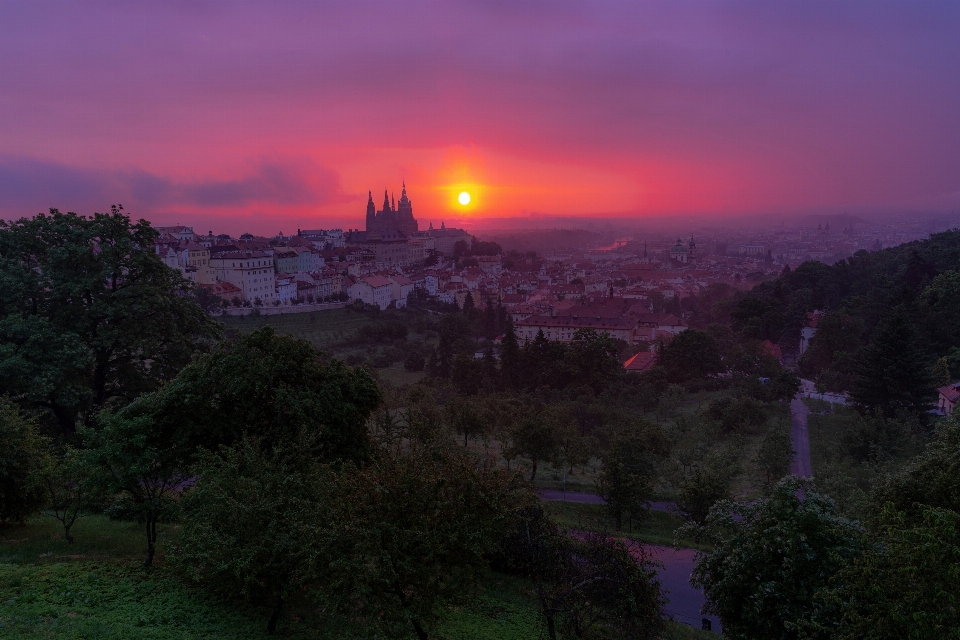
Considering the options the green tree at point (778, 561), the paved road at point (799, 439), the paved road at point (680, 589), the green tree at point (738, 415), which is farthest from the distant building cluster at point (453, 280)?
the green tree at point (778, 561)

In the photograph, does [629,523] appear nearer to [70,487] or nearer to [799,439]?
→ [70,487]

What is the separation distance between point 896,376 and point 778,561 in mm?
20882

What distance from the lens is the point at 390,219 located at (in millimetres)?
127875

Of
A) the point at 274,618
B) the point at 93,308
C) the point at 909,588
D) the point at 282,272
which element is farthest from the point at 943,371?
the point at 282,272

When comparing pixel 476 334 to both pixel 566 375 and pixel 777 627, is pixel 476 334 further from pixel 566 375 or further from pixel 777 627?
pixel 777 627

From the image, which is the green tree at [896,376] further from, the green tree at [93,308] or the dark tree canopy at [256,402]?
the green tree at [93,308]

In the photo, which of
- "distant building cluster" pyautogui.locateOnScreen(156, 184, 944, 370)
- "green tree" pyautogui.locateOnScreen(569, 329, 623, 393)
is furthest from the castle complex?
"green tree" pyautogui.locateOnScreen(569, 329, 623, 393)

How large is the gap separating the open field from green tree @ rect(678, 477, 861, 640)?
→ 2.36 metres

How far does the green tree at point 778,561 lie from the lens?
20.1 feet

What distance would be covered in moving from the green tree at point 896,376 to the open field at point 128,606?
18.8 meters

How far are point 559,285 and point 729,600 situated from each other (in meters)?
76.5

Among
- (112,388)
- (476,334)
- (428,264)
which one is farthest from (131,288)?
(428,264)

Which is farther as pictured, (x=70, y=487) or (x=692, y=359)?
(x=692, y=359)

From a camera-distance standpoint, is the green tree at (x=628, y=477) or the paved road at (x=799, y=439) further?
the paved road at (x=799, y=439)
